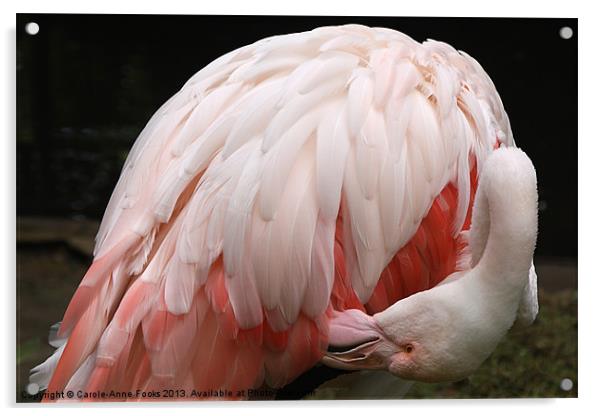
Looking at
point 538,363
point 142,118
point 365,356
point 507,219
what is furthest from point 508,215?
point 142,118

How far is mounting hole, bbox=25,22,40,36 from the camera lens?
1.89 m

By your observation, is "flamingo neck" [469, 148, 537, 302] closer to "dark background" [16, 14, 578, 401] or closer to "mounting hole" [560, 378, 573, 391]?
"dark background" [16, 14, 578, 401]

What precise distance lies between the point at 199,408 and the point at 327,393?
280 mm

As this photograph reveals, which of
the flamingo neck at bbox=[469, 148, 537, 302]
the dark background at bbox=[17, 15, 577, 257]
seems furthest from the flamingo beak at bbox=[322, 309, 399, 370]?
the dark background at bbox=[17, 15, 577, 257]

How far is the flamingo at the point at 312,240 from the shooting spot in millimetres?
1619

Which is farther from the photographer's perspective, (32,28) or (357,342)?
(32,28)

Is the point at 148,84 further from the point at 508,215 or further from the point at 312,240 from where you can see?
the point at 508,215

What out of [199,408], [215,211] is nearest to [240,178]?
[215,211]

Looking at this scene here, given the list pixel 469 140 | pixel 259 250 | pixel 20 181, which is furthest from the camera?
pixel 20 181

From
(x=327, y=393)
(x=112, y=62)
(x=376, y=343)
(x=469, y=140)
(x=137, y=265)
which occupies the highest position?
(x=112, y=62)

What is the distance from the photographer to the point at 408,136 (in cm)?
167

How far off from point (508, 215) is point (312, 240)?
360 millimetres

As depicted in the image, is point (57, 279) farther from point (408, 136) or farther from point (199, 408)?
point (408, 136)

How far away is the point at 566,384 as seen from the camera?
199 cm
